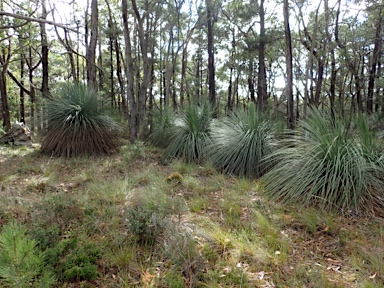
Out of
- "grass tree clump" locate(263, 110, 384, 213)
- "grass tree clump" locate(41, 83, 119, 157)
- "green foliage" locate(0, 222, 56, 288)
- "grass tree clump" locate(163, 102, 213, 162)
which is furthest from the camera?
"grass tree clump" locate(41, 83, 119, 157)

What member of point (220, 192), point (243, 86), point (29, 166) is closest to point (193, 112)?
point (220, 192)

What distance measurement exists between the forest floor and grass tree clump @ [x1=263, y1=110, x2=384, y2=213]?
186mm

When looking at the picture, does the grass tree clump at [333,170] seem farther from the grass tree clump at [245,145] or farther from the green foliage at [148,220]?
the green foliage at [148,220]

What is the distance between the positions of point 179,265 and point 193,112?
12.4 feet

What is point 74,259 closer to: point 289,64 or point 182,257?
point 182,257

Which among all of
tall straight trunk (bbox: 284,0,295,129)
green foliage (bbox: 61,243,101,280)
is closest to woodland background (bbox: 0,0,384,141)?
tall straight trunk (bbox: 284,0,295,129)

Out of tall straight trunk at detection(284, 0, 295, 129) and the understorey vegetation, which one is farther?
tall straight trunk at detection(284, 0, 295, 129)

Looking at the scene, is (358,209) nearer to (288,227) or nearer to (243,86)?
(288,227)

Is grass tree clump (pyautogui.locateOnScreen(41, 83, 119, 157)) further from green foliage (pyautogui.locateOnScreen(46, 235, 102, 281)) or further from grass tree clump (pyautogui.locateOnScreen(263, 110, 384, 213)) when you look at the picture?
grass tree clump (pyautogui.locateOnScreen(263, 110, 384, 213))

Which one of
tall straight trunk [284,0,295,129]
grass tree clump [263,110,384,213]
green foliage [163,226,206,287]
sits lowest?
green foliage [163,226,206,287]

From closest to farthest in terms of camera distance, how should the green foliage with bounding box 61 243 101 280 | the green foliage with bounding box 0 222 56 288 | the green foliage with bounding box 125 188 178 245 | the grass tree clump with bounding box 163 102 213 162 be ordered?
the green foliage with bounding box 0 222 56 288 → the green foliage with bounding box 61 243 101 280 → the green foliage with bounding box 125 188 178 245 → the grass tree clump with bounding box 163 102 213 162

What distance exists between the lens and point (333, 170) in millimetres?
2725

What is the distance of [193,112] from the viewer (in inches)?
208

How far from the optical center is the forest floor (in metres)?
1.77
